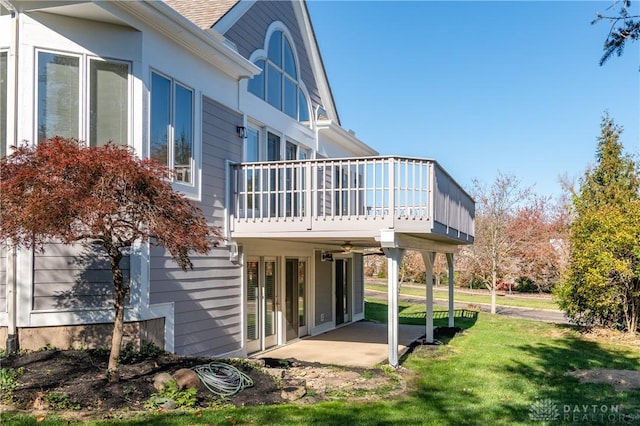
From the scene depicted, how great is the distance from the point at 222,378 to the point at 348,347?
5.69 m

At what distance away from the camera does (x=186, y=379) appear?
6.16m

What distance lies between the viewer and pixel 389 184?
28.5 ft

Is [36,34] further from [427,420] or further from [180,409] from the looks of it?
[427,420]

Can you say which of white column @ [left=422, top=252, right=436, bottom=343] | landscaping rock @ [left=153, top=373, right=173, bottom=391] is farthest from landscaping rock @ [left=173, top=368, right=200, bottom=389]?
white column @ [left=422, top=252, right=436, bottom=343]

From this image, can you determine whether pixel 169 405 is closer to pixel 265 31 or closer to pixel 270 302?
pixel 270 302

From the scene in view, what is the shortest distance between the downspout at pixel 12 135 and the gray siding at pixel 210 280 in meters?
1.76

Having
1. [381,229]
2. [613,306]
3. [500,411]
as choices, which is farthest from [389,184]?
[613,306]

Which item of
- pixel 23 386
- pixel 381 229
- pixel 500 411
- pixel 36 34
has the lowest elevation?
pixel 500 411

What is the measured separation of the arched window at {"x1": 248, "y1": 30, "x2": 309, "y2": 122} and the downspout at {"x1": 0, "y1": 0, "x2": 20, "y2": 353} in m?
4.83

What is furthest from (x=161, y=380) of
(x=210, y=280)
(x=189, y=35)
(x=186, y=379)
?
(x=189, y=35)

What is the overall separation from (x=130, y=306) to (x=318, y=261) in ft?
25.6

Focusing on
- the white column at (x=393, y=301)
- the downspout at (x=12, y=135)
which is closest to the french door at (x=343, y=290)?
the white column at (x=393, y=301)

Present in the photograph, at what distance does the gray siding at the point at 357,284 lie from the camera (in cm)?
1771

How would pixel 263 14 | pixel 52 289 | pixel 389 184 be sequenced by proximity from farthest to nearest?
pixel 263 14
pixel 389 184
pixel 52 289
